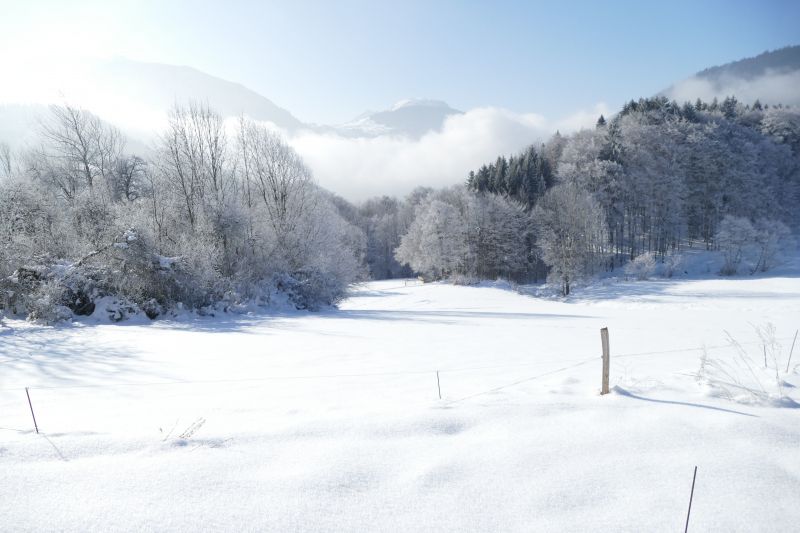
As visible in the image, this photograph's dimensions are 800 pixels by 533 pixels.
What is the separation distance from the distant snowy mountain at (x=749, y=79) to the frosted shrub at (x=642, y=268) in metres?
136

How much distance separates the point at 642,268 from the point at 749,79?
193856mm

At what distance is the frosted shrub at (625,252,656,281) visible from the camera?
3734 cm

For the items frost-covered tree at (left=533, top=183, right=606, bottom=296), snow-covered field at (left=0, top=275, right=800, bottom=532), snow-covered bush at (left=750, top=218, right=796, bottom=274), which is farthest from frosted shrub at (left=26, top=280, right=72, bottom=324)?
snow-covered bush at (left=750, top=218, right=796, bottom=274)

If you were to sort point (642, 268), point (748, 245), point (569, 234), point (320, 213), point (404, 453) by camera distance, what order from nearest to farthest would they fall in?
point (404, 453), point (320, 213), point (569, 234), point (642, 268), point (748, 245)

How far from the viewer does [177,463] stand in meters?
2.24

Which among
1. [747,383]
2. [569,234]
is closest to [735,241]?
[569,234]

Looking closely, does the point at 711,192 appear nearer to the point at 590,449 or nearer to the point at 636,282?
the point at 636,282

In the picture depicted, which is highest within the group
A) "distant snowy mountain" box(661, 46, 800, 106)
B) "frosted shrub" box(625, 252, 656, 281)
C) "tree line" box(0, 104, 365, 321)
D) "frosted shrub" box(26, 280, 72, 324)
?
"distant snowy mountain" box(661, 46, 800, 106)

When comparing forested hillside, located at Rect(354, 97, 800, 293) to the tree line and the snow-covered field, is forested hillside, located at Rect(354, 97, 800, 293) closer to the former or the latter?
the tree line

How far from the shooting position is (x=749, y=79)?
158m

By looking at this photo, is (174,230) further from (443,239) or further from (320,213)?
(443,239)

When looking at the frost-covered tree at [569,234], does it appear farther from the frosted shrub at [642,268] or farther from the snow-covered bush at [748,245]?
the snow-covered bush at [748,245]

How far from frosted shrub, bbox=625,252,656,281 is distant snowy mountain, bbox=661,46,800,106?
136056 millimetres

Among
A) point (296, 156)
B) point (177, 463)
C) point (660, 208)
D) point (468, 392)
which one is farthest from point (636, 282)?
point (177, 463)
